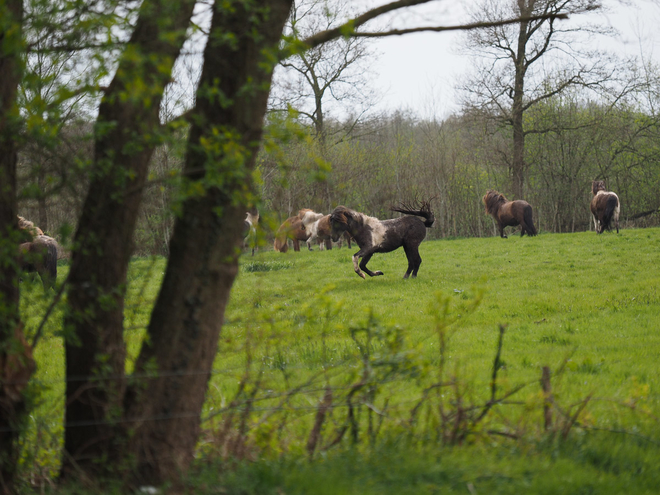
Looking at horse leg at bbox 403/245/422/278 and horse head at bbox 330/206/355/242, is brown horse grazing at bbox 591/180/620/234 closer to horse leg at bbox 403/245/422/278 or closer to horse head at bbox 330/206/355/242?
horse leg at bbox 403/245/422/278

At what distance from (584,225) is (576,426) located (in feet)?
105

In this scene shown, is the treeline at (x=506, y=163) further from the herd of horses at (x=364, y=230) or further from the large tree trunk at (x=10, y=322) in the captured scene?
the large tree trunk at (x=10, y=322)

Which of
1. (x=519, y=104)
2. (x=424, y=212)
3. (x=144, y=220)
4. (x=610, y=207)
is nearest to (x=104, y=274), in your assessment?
(x=144, y=220)

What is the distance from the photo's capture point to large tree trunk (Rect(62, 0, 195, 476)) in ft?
10.0

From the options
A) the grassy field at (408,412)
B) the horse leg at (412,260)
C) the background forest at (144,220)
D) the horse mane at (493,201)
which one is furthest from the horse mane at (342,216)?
the horse mane at (493,201)

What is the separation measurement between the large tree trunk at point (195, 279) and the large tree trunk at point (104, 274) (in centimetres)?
18

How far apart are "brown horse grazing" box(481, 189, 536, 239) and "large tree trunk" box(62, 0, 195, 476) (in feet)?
76.2

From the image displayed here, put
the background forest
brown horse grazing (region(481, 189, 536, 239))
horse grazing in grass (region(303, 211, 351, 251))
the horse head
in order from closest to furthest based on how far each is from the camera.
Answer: the background forest
the horse head
horse grazing in grass (region(303, 211, 351, 251))
brown horse grazing (region(481, 189, 536, 239))

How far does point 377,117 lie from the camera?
96.2 ft

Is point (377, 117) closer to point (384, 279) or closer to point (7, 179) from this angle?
point (384, 279)

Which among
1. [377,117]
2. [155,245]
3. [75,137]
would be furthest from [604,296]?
[377,117]

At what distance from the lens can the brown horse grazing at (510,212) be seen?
82.2 ft

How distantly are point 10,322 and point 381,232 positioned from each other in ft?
36.5

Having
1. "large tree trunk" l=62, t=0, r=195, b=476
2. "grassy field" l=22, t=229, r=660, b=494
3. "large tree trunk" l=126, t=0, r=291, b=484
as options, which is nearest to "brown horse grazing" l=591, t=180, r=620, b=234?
"grassy field" l=22, t=229, r=660, b=494
